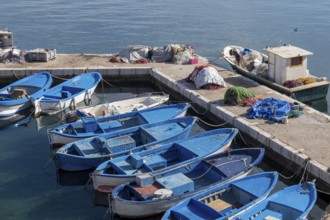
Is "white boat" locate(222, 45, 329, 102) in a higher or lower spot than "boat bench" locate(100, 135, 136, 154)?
higher

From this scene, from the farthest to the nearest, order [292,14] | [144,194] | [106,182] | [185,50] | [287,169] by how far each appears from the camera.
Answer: [292,14]
[185,50]
[287,169]
[106,182]
[144,194]

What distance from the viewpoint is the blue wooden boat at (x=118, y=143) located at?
17438mm

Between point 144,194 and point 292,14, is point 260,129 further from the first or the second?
point 292,14

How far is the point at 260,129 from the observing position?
62.4 ft

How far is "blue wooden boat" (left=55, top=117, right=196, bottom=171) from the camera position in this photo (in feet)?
57.2

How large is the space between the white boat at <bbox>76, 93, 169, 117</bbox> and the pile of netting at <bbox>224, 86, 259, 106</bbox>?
134 inches

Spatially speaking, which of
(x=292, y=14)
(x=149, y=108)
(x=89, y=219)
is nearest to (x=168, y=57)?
(x=149, y=108)

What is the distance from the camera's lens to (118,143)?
1817 cm

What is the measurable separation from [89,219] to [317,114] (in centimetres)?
1061

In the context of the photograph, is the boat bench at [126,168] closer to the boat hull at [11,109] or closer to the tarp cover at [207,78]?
the tarp cover at [207,78]

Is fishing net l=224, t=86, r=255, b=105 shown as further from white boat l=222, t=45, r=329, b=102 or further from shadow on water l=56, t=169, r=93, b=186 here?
shadow on water l=56, t=169, r=93, b=186

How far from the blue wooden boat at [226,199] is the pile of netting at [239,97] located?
6770mm

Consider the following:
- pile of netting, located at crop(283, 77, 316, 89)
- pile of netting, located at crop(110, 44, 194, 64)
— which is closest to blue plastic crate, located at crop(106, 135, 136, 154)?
pile of netting, located at crop(283, 77, 316, 89)

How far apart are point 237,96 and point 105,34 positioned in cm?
2218
